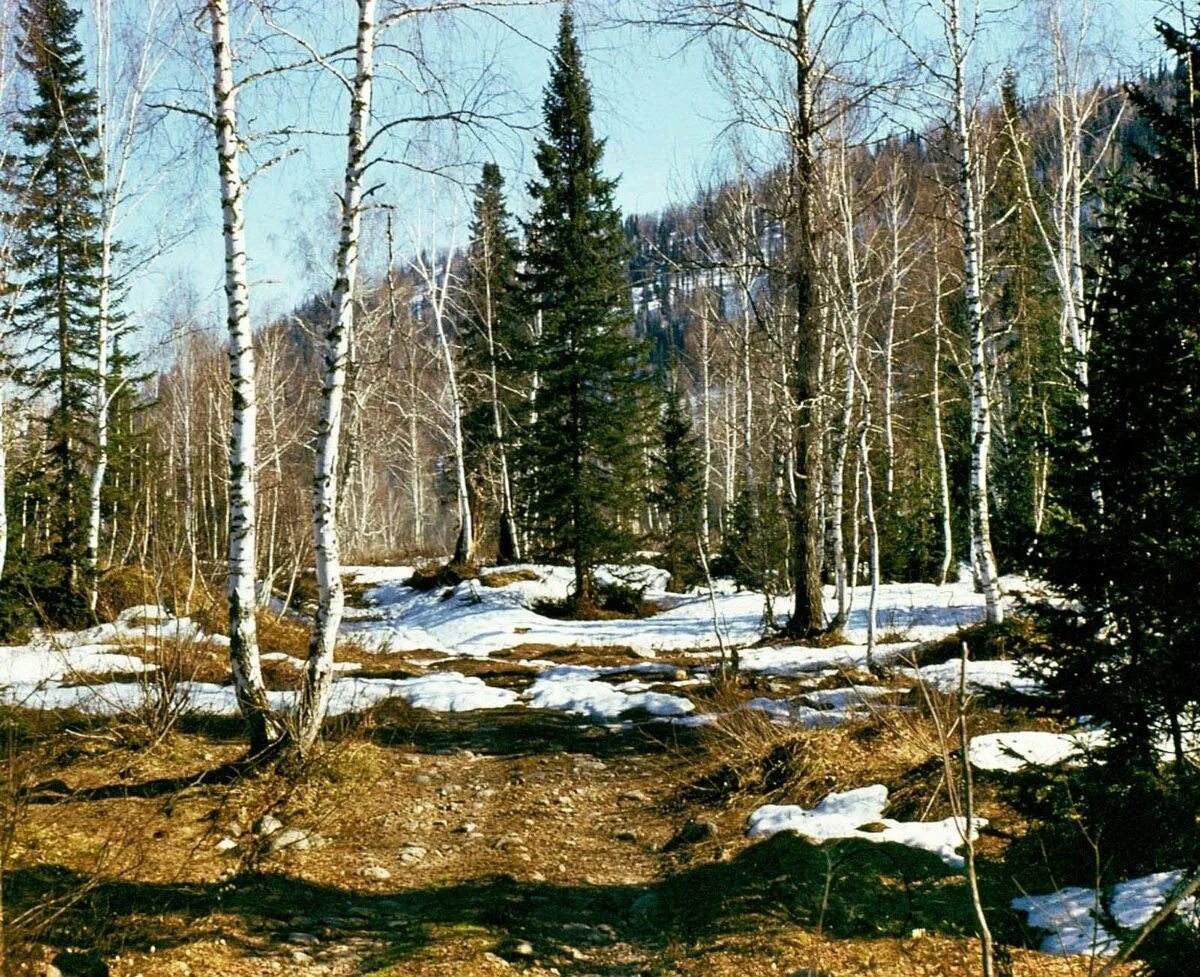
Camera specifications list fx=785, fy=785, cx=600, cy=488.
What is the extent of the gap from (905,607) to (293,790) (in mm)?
12354

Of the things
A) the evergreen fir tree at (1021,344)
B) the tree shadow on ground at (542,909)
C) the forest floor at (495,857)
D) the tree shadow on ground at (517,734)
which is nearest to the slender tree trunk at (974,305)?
the forest floor at (495,857)

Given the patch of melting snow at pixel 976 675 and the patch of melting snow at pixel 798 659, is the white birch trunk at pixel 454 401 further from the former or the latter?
the patch of melting snow at pixel 976 675

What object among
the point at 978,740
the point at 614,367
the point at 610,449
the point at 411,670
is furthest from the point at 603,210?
the point at 978,740

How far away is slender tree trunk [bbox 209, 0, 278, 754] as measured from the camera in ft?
18.4

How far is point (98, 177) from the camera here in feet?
50.2

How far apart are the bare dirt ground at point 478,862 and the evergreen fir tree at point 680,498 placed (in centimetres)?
1543

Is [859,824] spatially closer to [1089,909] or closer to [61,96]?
[1089,909]

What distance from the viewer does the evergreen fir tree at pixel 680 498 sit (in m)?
22.7

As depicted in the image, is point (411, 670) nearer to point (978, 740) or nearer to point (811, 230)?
point (978, 740)

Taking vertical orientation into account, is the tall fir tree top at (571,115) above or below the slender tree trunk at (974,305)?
above

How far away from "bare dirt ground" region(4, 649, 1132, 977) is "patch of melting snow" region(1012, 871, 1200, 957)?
4.1 inches

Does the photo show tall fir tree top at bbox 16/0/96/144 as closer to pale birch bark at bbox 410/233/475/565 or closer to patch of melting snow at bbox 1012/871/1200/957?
pale birch bark at bbox 410/233/475/565

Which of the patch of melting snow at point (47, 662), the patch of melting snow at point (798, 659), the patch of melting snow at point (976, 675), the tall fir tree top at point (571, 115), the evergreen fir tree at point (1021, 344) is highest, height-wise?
the tall fir tree top at point (571, 115)

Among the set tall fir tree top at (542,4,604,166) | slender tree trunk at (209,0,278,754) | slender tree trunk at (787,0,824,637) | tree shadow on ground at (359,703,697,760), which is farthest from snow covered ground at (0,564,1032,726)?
tall fir tree top at (542,4,604,166)
